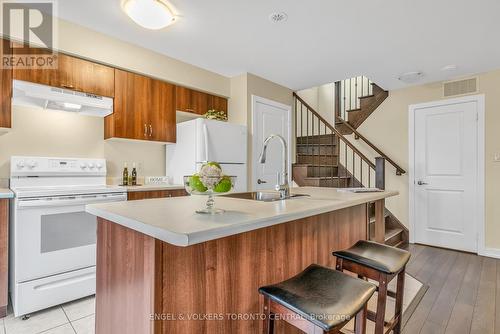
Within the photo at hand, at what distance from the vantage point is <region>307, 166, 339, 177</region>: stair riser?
448 centimetres

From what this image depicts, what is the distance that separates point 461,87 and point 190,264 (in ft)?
14.5

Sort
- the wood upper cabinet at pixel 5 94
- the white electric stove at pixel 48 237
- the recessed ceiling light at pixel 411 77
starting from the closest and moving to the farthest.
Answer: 1. the white electric stove at pixel 48 237
2. the wood upper cabinet at pixel 5 94
3. the recessed ceiling light at pixel 411 77

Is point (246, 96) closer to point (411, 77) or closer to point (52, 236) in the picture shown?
point (411, 77)

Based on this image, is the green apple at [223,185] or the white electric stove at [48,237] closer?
the green apple at [223,185]

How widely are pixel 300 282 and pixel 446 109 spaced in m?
3.94

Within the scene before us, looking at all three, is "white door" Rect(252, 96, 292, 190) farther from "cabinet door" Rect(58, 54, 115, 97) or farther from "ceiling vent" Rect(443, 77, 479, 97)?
"ceiling vent" Rect(443, 77, 479, 97)

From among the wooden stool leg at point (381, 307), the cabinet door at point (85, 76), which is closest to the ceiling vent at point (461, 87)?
the wooden stool leg at point (381, 307)

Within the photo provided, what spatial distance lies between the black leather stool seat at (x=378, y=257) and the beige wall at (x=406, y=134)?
9.61ft

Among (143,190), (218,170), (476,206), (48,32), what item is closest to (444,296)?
(476,206)

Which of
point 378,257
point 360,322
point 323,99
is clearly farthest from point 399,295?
point 323,99

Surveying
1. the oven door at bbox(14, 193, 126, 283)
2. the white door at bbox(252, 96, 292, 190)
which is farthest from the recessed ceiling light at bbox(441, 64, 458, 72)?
the oven door at bbox(14, 193, 126, 283)

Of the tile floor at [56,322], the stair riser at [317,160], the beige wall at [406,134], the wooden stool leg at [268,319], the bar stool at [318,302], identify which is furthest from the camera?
the stair riser at [317,160]

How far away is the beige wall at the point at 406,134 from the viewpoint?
11.5ft

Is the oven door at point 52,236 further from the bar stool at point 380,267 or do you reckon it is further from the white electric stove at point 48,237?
the bar stool at point 380,267
